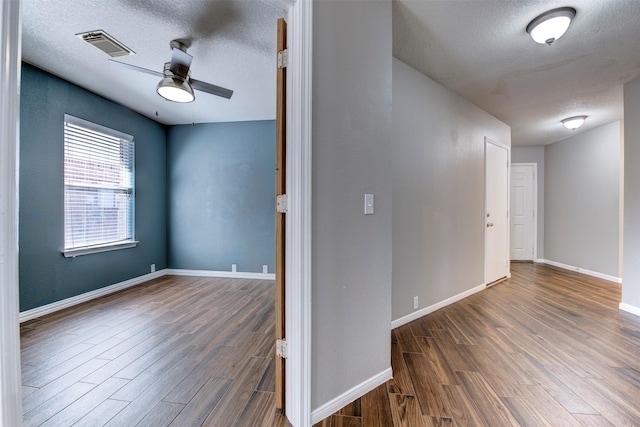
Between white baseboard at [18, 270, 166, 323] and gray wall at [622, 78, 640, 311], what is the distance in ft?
20.6

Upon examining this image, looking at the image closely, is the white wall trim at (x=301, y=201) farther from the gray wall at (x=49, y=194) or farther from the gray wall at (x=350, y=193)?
the gray wall at (x=49, y=194)

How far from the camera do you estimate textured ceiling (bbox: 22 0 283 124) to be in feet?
6.66

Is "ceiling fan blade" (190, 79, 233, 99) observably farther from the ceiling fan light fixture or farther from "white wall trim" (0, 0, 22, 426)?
"white wall trim" (0, 0, 22, 426)

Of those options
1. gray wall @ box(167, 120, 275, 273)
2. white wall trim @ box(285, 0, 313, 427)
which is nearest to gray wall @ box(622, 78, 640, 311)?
white wall trim @ box(285, 0, 313, 427)

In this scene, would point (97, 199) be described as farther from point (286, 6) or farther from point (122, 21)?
point (286, 6)

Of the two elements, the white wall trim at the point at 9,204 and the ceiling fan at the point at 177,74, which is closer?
the white wall trim at the point at 9,204

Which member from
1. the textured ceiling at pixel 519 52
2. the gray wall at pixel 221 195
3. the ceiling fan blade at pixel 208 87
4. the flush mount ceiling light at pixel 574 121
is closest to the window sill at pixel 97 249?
the gray wall at pixel 221 195

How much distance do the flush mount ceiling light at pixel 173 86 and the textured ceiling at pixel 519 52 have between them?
6.09 feet

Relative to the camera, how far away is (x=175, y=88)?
2.45 metres

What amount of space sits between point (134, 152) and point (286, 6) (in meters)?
3.79

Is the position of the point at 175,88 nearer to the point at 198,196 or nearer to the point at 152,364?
the point at 152,364

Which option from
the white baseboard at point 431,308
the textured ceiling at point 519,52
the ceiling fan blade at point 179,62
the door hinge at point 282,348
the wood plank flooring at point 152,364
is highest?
the textured ceiling at point 519,52

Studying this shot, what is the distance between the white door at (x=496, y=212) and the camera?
153 inches

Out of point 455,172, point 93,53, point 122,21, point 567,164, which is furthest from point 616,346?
point 93,53
